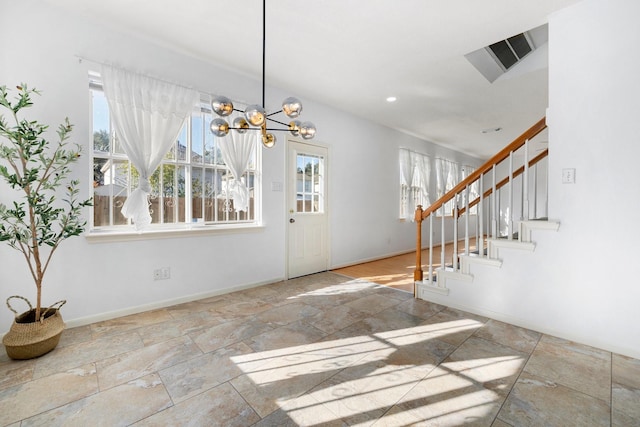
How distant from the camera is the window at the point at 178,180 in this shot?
279cm

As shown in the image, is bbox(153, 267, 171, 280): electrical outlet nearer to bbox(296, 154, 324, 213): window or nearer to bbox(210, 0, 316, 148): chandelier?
bbox(210, 0, 316, 148): chandelier

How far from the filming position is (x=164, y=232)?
3.06 m

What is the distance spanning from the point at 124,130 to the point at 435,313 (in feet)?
12.2

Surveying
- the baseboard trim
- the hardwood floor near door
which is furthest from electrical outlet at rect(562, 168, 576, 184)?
the baseboard trim

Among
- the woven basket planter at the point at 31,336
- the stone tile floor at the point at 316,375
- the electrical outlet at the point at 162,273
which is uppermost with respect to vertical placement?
the electrical outlet at the point at 162,273

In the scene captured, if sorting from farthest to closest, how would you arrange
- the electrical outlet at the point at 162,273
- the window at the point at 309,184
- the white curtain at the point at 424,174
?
the white curtain at the point at 424,174 → the window at the point at 309,184 → the electrical outlet at the point at 162,273

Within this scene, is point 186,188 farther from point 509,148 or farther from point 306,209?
point 509,148

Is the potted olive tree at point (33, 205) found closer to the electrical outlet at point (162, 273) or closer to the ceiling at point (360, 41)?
the electrical outlet at point (162, 273)

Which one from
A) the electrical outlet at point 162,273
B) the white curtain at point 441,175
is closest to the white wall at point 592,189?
the electrical outlet at point 162,273

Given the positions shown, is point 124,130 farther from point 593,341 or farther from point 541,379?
point 593,341

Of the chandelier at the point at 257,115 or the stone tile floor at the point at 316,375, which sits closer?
the stone tile floor at the point at 316,375

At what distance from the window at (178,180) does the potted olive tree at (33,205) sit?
26cm

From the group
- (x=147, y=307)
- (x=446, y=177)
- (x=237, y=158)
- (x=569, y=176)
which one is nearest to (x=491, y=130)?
(x=446, y=177)

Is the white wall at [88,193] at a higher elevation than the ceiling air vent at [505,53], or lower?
lower
